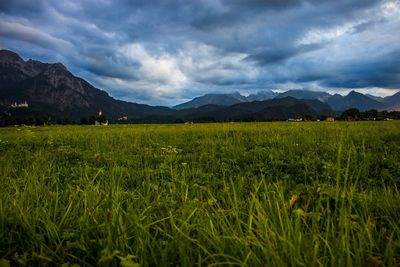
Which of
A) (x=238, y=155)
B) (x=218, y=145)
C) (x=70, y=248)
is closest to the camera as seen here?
(x=70, y=248)

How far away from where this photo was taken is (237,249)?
225 centimetres

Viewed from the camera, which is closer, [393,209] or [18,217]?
[18,217]

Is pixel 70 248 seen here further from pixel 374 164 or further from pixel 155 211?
pixel 374 164

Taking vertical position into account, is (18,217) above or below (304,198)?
above

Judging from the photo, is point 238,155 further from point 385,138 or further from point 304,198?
point 385,138

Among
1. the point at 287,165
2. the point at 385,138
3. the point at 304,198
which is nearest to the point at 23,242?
the point at 304,198

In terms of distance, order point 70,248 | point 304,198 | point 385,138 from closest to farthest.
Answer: point 70,248, point 304,198, point 385,138

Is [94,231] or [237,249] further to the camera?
[94,231]

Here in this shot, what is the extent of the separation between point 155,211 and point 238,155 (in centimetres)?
591

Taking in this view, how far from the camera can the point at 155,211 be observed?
359cm

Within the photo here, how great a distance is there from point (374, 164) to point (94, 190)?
7.35m

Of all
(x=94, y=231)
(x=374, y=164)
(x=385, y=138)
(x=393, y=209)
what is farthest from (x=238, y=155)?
(x=385, y=138)

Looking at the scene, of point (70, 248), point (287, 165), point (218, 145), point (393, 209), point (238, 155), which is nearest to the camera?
point (70, 248)

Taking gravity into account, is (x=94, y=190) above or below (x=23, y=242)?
above
